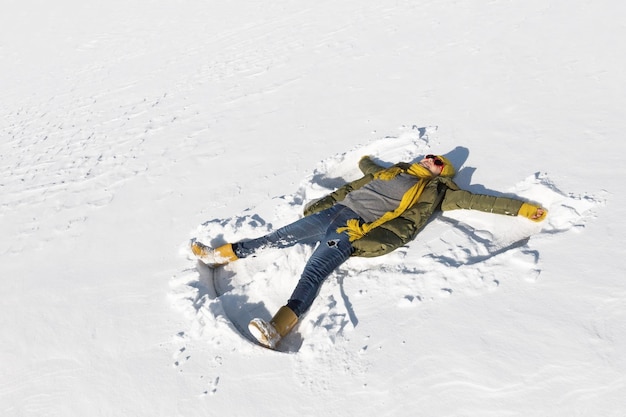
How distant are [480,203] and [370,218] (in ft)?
3.00

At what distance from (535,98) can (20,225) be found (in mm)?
6165

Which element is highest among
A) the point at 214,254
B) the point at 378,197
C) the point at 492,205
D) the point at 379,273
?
the point at 378,197

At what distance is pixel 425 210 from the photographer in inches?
172

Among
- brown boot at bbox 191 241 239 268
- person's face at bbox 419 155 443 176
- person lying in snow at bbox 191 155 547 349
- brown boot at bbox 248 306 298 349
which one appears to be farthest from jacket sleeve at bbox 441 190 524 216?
brown boot at bbox 191 241 239 268

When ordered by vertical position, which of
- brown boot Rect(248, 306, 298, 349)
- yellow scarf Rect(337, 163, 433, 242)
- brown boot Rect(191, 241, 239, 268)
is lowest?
brown boot Rect(248, 306, 298, 349)

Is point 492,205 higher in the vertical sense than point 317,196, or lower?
higher

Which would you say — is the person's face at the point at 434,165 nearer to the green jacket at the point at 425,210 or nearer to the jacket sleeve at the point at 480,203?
the green jacket at the point at 425,210

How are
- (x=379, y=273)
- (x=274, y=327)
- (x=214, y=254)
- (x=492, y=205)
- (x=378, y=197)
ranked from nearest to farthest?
1. (x=274, y=327)
2. (x=379, y=273)
3. (x=492, y=205)
4. (x=378, y=197)
5. (x=214, y=254)

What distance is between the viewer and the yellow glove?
161 inches

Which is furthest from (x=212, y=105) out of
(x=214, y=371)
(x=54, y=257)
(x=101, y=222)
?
(x=214, y=371)

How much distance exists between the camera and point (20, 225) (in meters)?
6.09

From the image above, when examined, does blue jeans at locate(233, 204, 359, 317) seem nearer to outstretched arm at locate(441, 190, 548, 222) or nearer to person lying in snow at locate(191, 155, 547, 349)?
person lying in snow at locate(191, 155, 547, 349)

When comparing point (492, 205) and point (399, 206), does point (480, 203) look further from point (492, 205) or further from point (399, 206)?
point (399, 206)

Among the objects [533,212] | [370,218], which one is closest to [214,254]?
[370,218]
